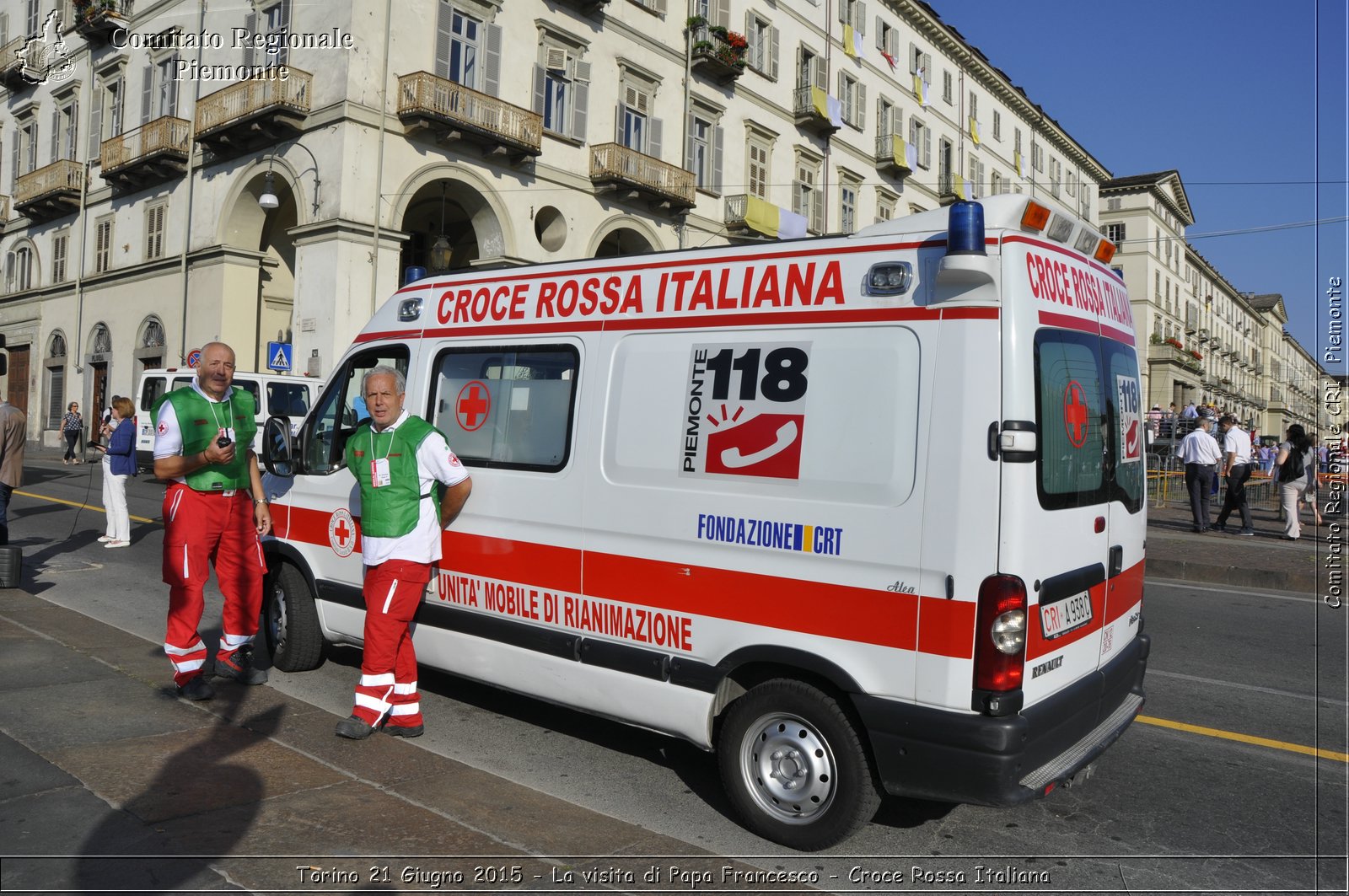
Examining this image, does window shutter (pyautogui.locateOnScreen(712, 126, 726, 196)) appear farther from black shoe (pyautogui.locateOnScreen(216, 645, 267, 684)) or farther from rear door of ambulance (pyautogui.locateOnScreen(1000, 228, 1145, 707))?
rear door of ambulance (pyautogui.locateOnScreen(1000, 228, 1145, 707))

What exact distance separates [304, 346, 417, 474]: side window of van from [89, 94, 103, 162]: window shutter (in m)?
29.5

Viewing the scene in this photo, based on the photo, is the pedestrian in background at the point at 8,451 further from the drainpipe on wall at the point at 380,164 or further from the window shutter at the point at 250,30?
the window shutter at the point at 250,30

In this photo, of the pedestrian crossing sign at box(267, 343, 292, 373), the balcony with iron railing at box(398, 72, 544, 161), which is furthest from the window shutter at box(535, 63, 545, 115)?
the pedestrian crossing sign at box(267, 343, 292, 373)

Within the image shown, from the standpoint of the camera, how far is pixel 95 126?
97.7ft

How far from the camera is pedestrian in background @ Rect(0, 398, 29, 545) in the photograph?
8672mm

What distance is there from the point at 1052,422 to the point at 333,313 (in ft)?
64.5

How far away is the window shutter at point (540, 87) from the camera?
78.6 feet

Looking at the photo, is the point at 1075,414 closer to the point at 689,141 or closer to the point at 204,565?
the point at 204,565

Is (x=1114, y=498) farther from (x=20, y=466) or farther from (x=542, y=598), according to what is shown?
(x=20, y=466)

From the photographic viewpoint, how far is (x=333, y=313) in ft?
69.2

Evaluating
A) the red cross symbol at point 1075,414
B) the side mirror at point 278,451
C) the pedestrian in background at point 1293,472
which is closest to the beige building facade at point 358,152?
the pedestrian in background at point 1293,472

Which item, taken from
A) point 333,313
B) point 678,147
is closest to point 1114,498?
point 333,313

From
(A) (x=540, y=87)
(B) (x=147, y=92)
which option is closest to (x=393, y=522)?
(A) (x=540, y=87)

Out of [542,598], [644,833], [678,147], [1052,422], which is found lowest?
[644,833]
